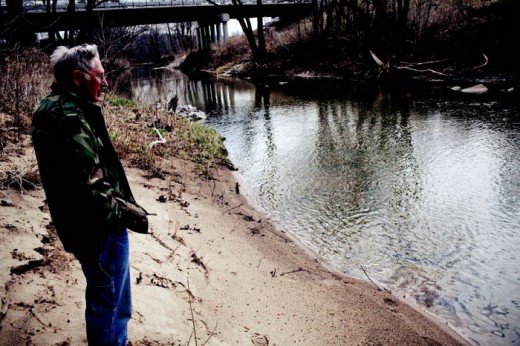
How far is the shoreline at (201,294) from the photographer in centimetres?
284

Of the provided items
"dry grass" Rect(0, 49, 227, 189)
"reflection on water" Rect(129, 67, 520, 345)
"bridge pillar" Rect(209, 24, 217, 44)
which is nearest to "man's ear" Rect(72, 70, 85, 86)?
"dry grass" Rect(0, 49, 227, 189)

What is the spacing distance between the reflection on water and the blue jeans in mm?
3298

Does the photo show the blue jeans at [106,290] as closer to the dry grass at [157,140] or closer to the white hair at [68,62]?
the white hair at [68,62]

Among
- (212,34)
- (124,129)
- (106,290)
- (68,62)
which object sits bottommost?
(106,290)

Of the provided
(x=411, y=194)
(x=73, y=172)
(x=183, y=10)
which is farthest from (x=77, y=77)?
(x=183, y=10)

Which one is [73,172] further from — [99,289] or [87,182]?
[99,289]

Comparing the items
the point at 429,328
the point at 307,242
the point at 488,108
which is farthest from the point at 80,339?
the point at 488,108

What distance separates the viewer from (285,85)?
24.0m

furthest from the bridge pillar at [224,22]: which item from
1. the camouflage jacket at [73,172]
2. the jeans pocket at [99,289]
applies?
→ the jeans pocket at [99,289]

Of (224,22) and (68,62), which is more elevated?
(224,22)

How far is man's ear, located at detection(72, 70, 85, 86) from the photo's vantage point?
2029 mm

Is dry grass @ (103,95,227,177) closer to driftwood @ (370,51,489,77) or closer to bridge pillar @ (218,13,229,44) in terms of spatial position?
driftwood @ (370,51,489,77)

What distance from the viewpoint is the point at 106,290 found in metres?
2.14

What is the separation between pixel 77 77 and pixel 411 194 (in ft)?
20.8
